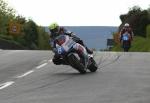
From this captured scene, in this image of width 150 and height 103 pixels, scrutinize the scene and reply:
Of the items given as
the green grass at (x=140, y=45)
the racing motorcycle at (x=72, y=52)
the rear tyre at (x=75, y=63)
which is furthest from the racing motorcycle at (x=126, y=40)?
the rear tyre at (x=75, y=63)

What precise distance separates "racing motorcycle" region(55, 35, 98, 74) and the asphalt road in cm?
33

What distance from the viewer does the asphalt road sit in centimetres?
1388

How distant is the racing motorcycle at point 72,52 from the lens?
19.7m

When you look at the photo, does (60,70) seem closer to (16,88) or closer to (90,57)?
(90,57)

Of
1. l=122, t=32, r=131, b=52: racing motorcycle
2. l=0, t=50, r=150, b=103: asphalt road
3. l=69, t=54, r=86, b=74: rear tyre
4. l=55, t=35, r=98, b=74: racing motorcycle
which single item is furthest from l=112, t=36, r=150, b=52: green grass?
l=69, t=54, r=86, b=74: rear tyre

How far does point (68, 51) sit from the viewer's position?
19.9 metres

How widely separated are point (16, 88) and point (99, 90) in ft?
7.39

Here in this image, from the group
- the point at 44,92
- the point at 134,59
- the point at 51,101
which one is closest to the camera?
the point at 51,101

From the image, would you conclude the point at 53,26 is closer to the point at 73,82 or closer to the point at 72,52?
the point at 72,52

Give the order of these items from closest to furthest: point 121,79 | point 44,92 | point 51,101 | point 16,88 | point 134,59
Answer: point 51,101, point 44,92, point 16,88, point 121,79, point 134,59

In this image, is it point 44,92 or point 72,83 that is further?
point 72,83

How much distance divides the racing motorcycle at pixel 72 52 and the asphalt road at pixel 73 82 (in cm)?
33

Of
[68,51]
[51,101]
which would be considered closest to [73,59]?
[68,51]

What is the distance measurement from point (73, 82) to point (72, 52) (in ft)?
8.61
